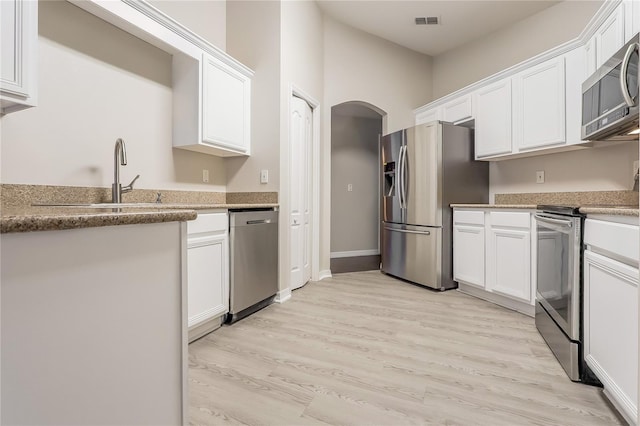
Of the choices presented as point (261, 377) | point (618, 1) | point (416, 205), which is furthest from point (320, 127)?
point (261, 377)

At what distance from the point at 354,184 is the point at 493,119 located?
2.88 metres

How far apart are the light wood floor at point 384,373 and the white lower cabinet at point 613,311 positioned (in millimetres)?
178

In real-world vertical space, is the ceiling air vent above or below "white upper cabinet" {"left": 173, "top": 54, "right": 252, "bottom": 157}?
above

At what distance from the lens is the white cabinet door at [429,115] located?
4.20 metres

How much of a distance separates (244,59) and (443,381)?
321 cm

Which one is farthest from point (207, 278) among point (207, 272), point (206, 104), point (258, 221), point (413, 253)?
point (413, 253)

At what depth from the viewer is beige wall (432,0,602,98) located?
130 inches

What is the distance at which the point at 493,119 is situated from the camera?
3.44 metres

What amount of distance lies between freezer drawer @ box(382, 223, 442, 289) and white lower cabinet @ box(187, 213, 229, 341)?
2.19 metres

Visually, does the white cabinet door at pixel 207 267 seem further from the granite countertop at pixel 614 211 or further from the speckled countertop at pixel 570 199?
the speckled countertop at pixel 570 199

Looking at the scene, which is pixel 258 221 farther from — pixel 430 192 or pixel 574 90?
pixel 574 90

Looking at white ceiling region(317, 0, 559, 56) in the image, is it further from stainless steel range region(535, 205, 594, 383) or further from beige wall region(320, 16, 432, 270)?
stainless steel range region(535, 205, 594, 383)

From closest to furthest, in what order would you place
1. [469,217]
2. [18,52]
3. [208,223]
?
[18,52] → [208,223] → [469,217]

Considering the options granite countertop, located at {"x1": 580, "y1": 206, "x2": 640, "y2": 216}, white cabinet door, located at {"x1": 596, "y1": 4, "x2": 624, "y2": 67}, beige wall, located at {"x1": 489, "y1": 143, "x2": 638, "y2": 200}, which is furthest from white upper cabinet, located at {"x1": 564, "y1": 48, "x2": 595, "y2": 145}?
granite countertop, located at {"x1": 580, "y1": 206, "x2": 640, "y2": 216}
